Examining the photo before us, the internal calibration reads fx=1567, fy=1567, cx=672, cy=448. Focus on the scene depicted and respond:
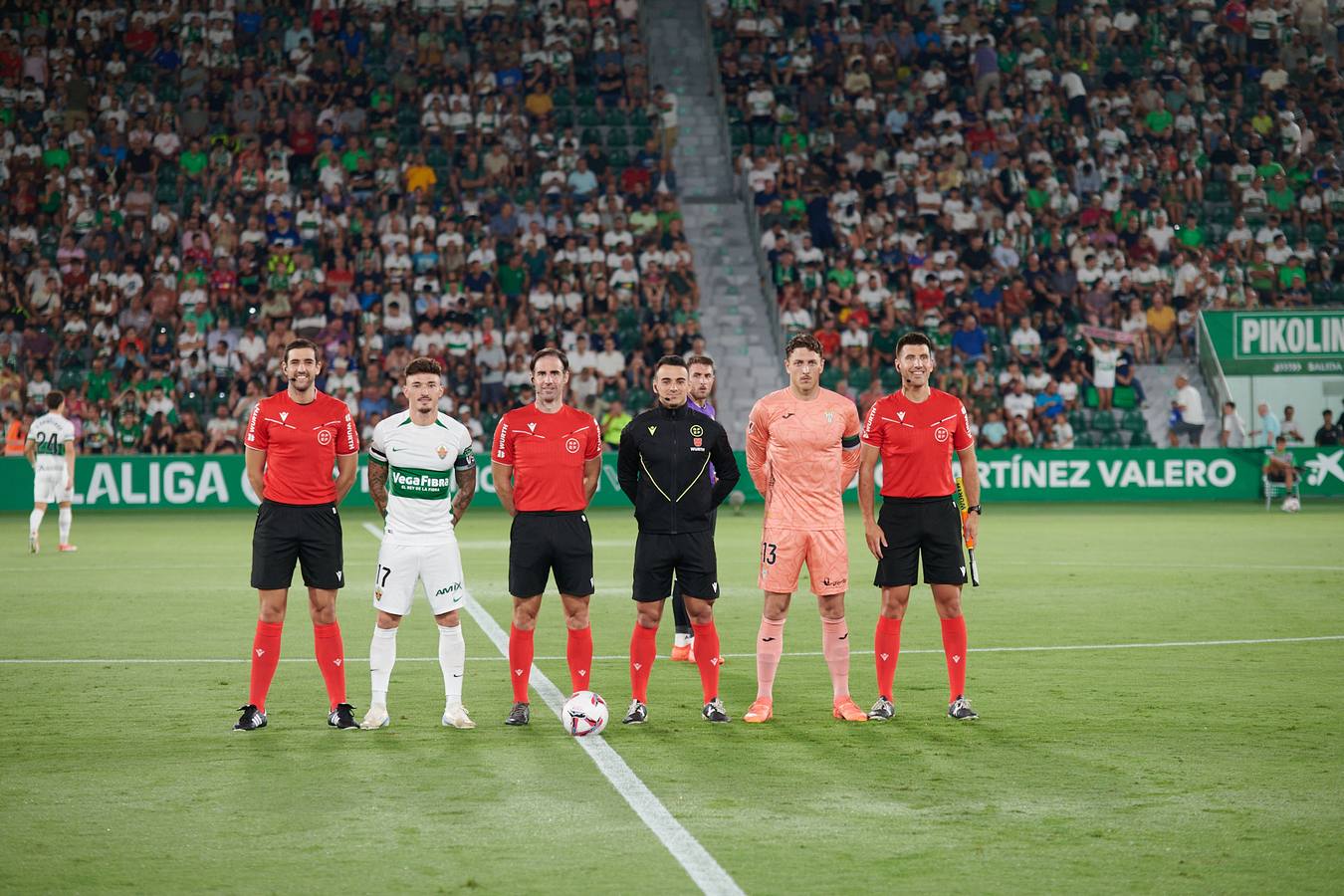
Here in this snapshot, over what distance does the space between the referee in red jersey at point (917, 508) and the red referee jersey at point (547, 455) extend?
1.76 metres

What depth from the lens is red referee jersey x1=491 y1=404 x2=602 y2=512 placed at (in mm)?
9297

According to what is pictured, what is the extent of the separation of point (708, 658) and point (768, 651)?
0.37 meters

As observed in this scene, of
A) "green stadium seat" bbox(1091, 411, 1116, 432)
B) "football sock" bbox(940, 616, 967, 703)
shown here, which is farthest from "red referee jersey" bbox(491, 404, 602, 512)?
"green stadium seat" bbox(1091, 411, 1116, 432)

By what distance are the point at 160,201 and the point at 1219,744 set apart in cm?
3013

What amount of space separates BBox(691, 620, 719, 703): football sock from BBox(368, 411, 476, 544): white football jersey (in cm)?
163

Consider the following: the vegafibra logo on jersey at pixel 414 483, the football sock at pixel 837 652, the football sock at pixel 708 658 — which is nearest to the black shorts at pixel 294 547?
the vegafibra logo on jersey at pixel 414 483

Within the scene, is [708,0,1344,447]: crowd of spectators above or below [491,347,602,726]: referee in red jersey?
above

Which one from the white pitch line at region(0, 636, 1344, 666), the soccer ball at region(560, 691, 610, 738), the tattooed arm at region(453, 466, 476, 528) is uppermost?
the tattooed arm at region(453, 466, 476, 528)

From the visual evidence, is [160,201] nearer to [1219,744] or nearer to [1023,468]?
[1023,468]

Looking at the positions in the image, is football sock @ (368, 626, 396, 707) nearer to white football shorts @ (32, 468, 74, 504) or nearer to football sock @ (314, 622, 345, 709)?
football sock @ (314, 622, 345, 709)

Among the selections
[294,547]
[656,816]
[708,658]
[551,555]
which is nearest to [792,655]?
[708,658]

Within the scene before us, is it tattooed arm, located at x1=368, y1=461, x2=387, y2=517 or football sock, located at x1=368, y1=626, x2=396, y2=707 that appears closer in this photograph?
football sock, located at x1=368, y1=626, x2=396, y2=707

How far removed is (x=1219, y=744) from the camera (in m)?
8.66

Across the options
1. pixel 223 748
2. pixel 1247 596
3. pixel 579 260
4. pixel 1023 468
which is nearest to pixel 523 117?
pixel 579 260
